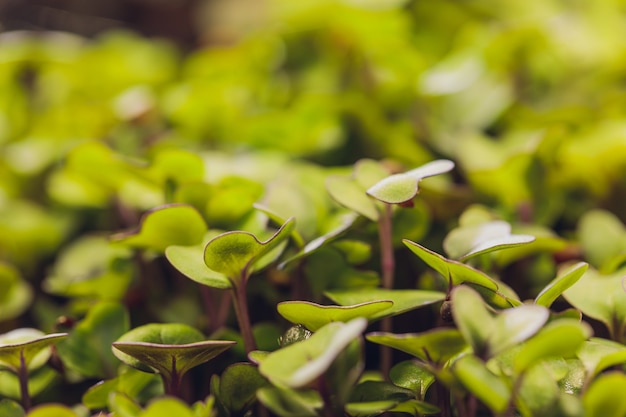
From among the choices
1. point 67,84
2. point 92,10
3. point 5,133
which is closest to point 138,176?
point 5,133

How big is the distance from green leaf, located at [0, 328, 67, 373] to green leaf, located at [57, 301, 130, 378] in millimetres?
20

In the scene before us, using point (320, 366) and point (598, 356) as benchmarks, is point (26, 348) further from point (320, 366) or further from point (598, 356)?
point (598, 356)

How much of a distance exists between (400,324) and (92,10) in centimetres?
148

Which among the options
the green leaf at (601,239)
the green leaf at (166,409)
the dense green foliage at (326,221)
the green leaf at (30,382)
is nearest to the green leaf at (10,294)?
the dense green foliage at (326,221)

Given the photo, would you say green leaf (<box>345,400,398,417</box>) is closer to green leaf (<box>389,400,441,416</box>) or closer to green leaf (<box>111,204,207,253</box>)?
green leaf (<box>389,400,441,416</box>)

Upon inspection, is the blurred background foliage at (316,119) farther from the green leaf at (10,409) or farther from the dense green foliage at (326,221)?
the green leaf at (10,409)

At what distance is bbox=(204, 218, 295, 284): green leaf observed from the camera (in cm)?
43

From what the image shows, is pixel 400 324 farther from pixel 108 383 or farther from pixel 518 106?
pixel 518 106

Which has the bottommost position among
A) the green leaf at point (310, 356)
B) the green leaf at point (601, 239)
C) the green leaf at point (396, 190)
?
the green leaf at point (601, 239)

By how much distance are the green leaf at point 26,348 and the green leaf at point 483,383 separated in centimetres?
28

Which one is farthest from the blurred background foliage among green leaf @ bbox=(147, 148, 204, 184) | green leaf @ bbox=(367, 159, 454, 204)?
green leaf @ bbox=(367, 159, 454, 204)

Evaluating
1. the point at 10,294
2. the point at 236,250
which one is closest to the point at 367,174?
the point at 236,250

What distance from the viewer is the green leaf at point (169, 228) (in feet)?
1.67

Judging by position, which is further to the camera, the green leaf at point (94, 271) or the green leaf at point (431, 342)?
the green leaf at point (94, 271)
